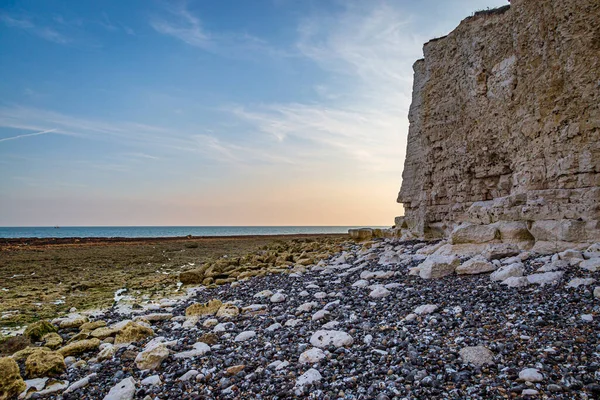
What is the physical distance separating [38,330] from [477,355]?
7.02 meters

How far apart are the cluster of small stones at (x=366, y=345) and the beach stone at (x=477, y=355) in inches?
0.6

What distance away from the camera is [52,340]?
5.81 meters

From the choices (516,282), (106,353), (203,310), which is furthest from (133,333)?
(516,282)

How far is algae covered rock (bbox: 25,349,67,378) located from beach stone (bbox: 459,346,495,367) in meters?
4.85

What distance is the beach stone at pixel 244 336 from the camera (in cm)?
491

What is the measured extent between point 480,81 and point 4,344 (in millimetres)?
13365

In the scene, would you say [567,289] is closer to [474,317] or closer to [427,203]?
[474,317]

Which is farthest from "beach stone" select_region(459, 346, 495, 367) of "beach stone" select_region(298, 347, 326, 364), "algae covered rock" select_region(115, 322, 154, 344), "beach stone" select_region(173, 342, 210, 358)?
"algae covered rock" select_region(115, 322, 154, 344)

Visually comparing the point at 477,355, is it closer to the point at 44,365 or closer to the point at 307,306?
the point at 307,306

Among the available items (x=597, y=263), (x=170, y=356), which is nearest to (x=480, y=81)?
(x=597, y=263)

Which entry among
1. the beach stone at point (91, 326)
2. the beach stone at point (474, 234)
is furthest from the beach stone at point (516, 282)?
the beach stone at point (91, 326)

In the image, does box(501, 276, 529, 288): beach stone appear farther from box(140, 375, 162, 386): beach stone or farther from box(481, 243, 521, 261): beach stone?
box(140, 375, 162, 386): beach stone

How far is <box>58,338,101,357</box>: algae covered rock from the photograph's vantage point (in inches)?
201

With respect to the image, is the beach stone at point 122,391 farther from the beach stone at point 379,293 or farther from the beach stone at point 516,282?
the beach stone at point 516,282
